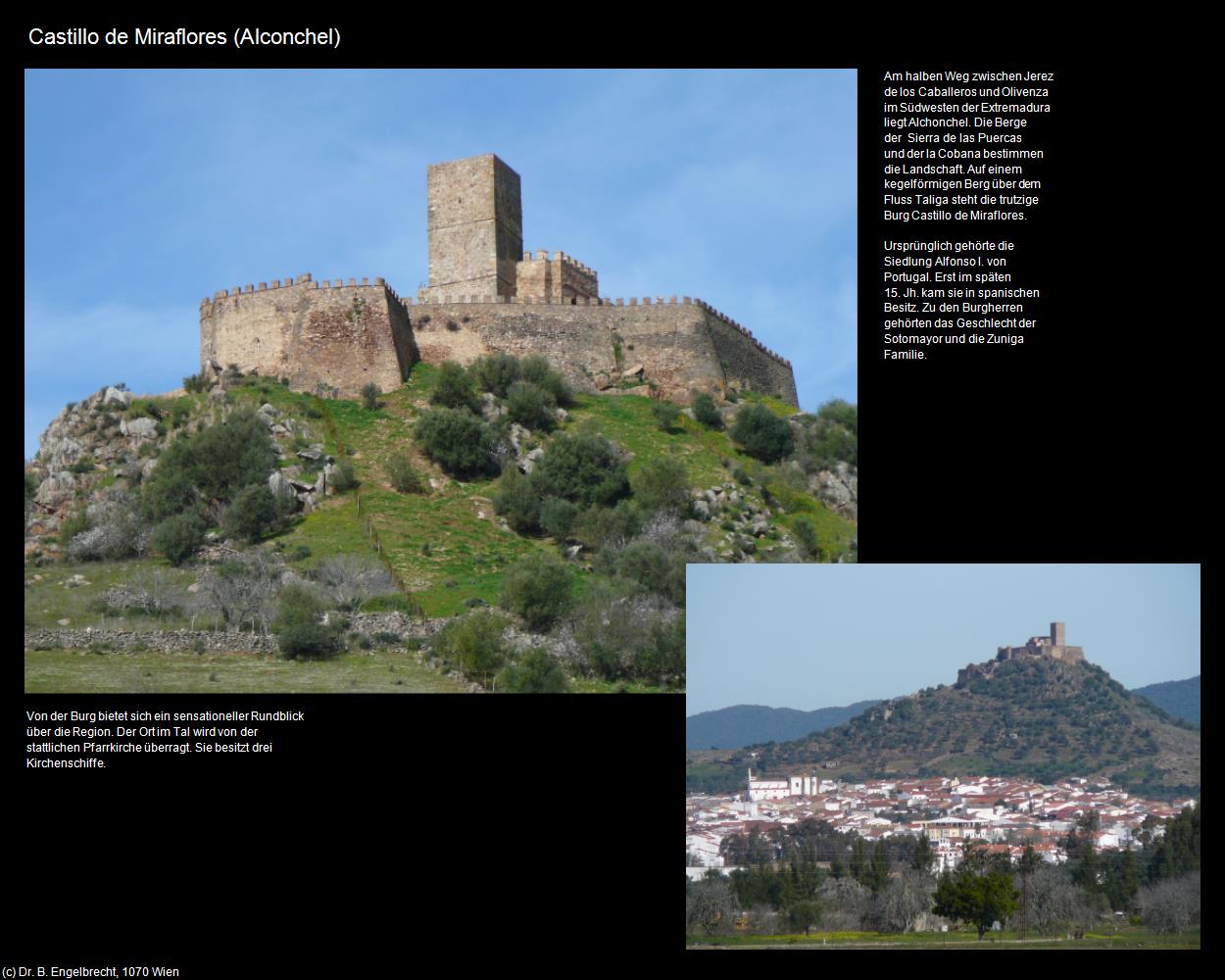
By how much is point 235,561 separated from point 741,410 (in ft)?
47.3

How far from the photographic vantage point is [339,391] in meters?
39.4

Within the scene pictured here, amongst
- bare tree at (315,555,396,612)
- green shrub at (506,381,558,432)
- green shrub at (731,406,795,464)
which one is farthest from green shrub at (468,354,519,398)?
bare tree at (315,555,396,612)

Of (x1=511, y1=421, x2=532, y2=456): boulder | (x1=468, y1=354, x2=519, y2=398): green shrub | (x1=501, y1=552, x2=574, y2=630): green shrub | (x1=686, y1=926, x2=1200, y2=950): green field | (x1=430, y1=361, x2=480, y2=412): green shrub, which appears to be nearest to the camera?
(x1=686, y1=926, x2=1200, y2=950): green field

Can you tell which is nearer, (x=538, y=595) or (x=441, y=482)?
(x=538, y=595)

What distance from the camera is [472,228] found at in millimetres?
44188

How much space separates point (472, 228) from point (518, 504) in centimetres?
1274

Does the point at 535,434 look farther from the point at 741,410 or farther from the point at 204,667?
the point at 204,667

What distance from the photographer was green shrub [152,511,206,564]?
32.0 meters

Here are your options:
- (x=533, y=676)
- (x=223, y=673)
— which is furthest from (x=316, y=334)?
(x=533, y=676)

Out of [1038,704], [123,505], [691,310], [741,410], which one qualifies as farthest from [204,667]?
[691,310]

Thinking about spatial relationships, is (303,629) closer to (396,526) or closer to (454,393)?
(396,526)

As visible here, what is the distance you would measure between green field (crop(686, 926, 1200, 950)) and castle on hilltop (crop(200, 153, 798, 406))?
2621 cm

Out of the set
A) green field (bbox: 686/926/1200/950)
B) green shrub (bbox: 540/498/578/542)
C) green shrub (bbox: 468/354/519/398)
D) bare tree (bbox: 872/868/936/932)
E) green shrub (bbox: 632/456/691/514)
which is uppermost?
green shrub (bbox: 468/354/519/398)

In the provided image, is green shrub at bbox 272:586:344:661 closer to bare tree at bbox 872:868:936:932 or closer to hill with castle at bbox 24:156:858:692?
hill with castle at bbox 24:156:858:692
